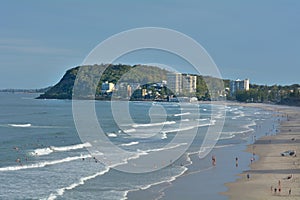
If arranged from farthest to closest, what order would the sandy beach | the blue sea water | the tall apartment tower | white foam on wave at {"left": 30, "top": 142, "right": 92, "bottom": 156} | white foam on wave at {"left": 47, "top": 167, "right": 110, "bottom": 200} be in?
the tall apartment tower < white foam on wave at {"left": 30, "top": 142, "right": 92, "bottom": 156} < the sandy beach < the blue sea water < white foam on wave at {"left": 47, "top": 167, "right": 110, "bottom": 200}

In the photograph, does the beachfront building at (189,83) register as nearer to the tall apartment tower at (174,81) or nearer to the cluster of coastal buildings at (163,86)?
the cluster of coastal buildings at (163,86)

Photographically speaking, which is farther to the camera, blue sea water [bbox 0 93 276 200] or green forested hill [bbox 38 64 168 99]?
green forested hill [bbox 38 64 168 99]

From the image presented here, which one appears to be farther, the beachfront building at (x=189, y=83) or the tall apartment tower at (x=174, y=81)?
the beachfront building at (x=189, y=83)

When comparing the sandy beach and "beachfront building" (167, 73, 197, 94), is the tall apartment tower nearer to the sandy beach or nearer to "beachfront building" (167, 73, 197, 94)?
"beachfront building" (167, 73, 197, 94)

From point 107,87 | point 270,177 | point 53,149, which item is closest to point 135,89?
point 107,87

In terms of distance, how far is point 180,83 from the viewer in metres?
178

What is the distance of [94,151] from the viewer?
35.9 meters

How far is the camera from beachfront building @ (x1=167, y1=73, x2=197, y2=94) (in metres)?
174

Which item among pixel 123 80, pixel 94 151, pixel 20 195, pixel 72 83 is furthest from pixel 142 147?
pixel 72 83

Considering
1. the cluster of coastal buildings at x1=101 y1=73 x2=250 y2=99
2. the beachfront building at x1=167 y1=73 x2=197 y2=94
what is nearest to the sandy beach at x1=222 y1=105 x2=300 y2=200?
the cluster of coastal buildings at x1=101 y1=73 x2=250 y2=99

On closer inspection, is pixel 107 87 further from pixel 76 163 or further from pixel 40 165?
pixel 40 165

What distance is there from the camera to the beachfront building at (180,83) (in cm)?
17350

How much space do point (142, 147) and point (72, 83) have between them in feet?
492

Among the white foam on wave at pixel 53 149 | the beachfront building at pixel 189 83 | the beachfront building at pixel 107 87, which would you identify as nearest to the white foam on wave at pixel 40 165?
the white foam on wave at pixel 53 149
